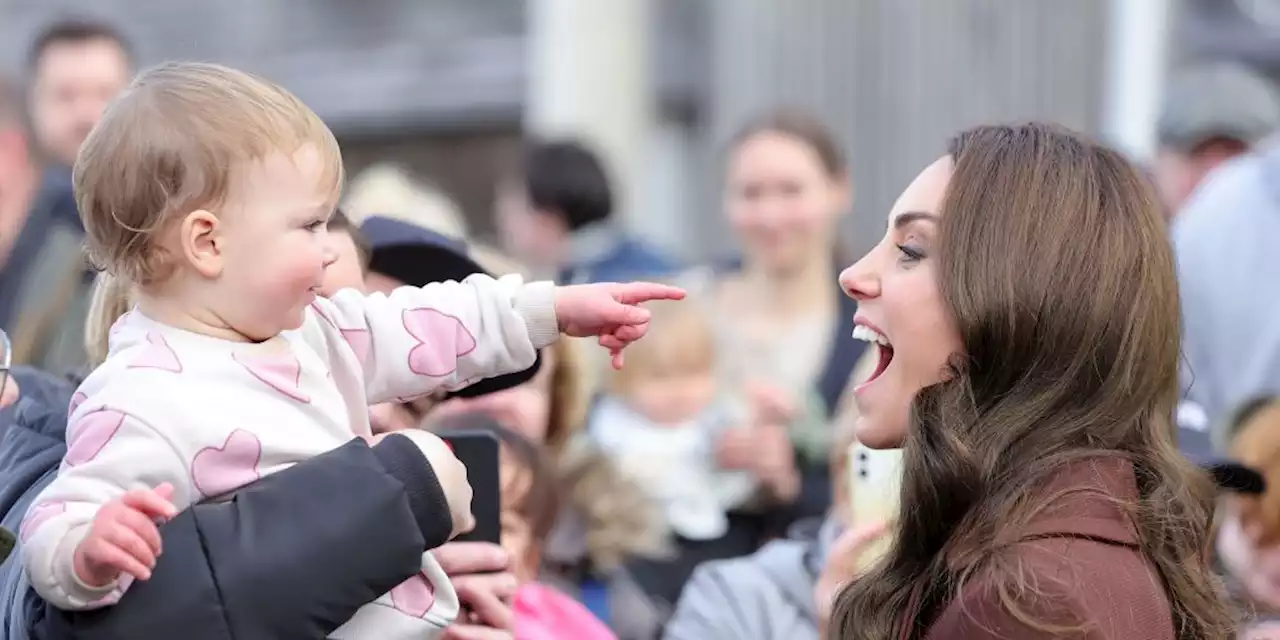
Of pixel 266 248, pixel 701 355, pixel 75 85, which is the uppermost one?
pixel 266 248

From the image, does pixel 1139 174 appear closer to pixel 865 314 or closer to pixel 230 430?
pixel 865 314

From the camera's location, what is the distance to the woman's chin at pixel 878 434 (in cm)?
224

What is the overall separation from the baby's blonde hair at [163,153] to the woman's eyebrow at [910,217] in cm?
72

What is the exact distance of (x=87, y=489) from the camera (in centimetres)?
183

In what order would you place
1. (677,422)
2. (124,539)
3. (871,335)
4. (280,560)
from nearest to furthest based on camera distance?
1. (124,539)
2. (280,560)
3. (871,335)
4. (677,422)

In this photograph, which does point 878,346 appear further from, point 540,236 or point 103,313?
point 540,236

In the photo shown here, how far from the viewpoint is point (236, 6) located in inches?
483

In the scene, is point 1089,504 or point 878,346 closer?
point 1089,504

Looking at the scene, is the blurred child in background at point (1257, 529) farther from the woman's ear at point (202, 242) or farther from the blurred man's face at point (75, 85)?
the blurred man's face at point (75, 85)

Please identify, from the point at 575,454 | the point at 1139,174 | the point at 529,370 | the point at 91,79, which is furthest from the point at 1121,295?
the point at 91,79

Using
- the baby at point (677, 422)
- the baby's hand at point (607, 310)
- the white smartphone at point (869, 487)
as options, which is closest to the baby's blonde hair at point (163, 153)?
the baby's hand at point (607, 310)

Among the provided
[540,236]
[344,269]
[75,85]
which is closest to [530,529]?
[344,269]

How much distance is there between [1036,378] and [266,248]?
2.87 feet

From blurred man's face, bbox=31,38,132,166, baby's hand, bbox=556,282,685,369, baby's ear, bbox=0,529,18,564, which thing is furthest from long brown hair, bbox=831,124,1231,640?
blurred man's face, bbox=31,38,132,166
